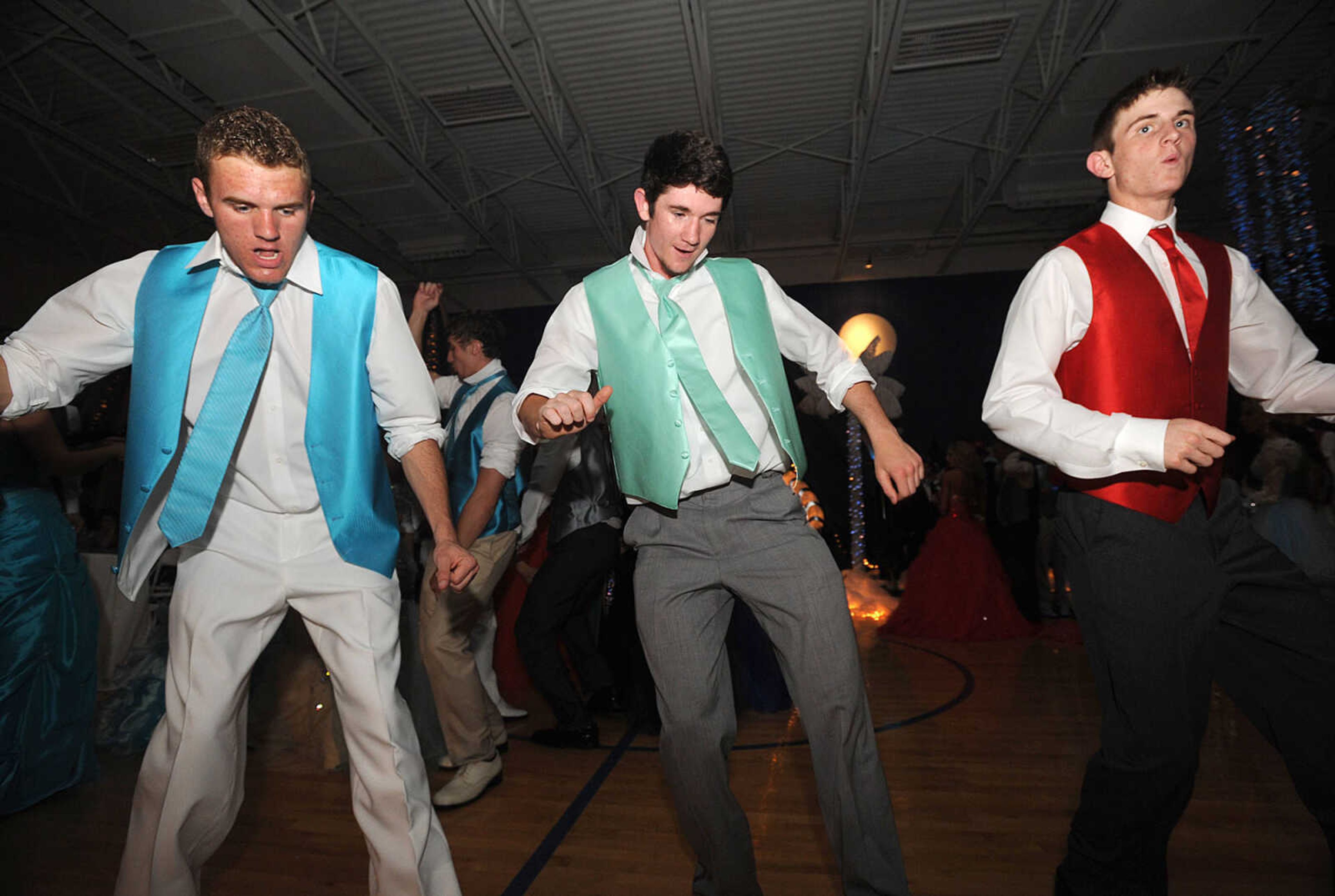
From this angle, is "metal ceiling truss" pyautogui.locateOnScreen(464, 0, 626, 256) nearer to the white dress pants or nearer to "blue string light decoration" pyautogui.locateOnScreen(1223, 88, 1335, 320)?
the white dress pants

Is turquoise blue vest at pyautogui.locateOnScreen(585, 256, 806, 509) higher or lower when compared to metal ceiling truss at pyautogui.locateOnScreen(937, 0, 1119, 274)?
lower

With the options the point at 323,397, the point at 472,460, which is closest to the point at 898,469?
the point at 323,397

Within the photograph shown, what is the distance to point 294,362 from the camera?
178 cm

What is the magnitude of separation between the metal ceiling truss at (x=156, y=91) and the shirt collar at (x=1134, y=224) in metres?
6.08

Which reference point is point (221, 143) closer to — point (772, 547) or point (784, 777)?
point (772, 547)

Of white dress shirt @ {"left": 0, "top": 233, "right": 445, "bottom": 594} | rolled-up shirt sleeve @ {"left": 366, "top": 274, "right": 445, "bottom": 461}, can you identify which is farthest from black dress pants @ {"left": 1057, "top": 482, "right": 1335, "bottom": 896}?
white dress shirt @ {"left": 0, "top": 233, "right": 445, "bottom": 594}

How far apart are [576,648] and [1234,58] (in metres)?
7.46

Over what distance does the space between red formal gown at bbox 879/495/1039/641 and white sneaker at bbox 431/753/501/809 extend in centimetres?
361

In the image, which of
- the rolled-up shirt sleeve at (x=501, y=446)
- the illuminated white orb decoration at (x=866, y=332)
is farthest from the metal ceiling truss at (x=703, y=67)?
the illuminated white orb decoration at (x=866, y=332)

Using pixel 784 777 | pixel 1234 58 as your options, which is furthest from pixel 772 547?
pixel 1234 58

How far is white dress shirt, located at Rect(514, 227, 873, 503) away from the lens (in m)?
1.93

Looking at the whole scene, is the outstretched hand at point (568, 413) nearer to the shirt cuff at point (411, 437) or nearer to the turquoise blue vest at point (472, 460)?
the shirt cuff at point (411, 437)

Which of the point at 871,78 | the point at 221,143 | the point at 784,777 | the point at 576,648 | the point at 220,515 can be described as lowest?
the point at 784,777

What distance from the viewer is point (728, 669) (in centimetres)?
189
